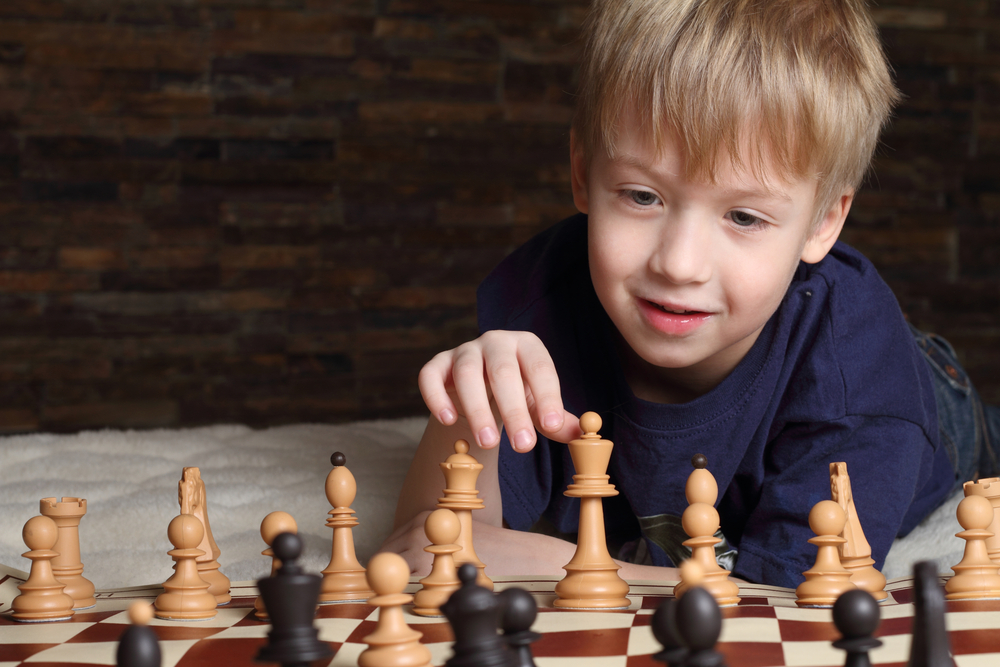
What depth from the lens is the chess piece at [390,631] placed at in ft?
1.82

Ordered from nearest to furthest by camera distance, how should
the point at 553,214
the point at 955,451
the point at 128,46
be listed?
the point at 955,451 < the point at 128,46 < the point at 553,214

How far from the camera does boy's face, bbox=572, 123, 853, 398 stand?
97 centimetres

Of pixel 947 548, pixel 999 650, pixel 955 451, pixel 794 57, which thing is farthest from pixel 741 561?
pixel 955 451

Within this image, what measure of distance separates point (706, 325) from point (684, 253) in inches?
4.6

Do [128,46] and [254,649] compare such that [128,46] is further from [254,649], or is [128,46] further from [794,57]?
[254,649]

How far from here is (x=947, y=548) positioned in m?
1.15

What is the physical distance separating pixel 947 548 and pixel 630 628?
2.17 ft

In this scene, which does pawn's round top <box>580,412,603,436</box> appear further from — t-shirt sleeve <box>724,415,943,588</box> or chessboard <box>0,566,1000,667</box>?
t-shirt sleeve <box>724,415,943,588</box>

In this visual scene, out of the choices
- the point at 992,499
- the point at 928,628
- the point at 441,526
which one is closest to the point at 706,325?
the point at 992,499

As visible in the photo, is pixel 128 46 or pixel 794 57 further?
pixel 128 46

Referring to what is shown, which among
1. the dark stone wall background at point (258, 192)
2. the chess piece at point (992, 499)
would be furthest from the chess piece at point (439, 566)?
the dark stone wall background at point (258, 192)

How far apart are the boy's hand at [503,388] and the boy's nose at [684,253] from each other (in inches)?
6.2

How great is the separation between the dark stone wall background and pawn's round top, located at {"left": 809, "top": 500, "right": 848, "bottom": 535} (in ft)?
7.66

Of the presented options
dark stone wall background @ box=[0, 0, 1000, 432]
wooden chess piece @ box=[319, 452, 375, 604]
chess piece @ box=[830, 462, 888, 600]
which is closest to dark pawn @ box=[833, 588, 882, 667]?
chess piece @ box=[830, 462, 888, 600]
